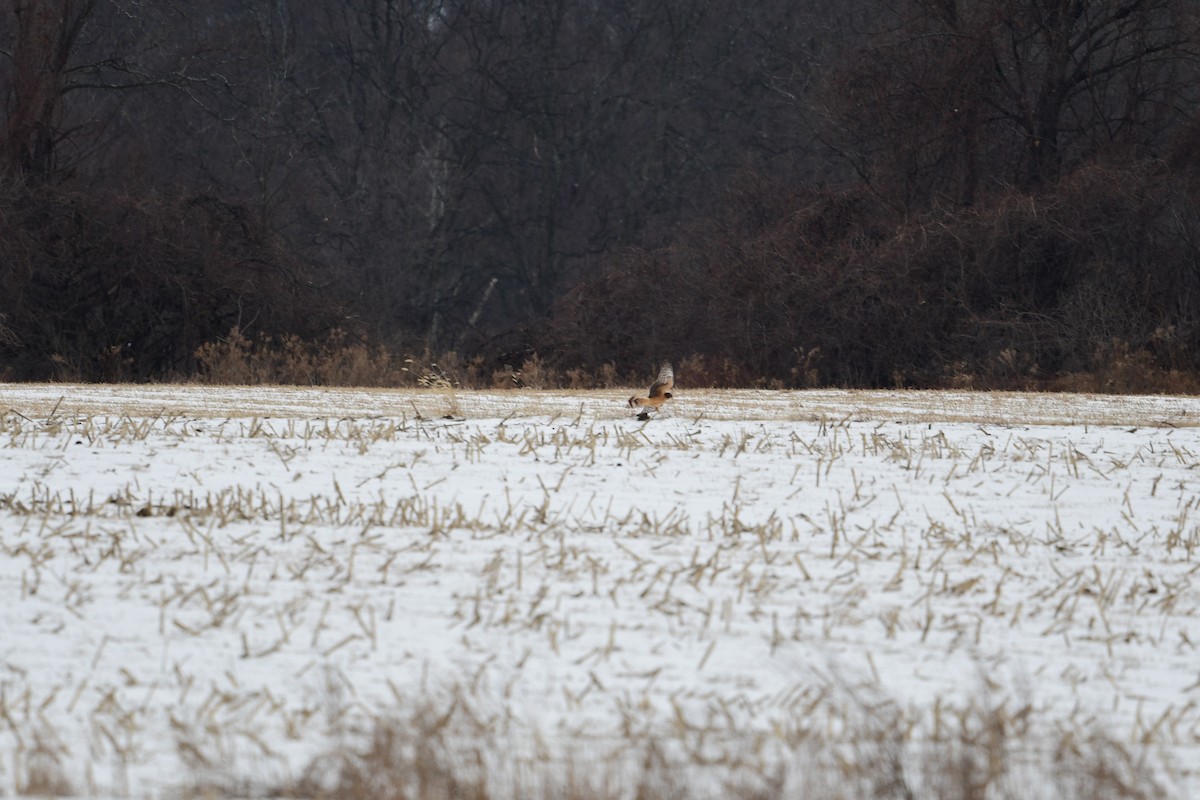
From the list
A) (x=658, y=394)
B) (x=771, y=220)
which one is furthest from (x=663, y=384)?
(x=771, y=220)

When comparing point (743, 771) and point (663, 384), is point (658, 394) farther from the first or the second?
point (743, 771)

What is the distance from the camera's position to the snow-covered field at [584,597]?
486 cm

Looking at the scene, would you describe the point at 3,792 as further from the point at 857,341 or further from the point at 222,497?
the point at 857,341

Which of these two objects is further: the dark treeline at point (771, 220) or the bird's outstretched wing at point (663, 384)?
the dark treeline at point (771, 220)

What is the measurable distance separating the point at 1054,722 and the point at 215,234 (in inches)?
810

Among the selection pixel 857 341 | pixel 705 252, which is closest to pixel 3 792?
pixel 857 341

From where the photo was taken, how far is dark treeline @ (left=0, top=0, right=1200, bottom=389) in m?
20.5

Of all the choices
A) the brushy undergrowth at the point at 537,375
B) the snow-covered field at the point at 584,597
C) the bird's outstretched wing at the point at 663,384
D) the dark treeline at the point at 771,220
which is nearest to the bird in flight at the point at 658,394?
the bird's outstretched wing at the point at 663,384

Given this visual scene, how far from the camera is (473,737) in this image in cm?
482

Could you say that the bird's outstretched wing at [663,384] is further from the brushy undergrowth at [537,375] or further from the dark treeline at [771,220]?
the dark treeline at [771,220]

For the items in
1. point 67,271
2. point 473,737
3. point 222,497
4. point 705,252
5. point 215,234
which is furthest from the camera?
point 705,252

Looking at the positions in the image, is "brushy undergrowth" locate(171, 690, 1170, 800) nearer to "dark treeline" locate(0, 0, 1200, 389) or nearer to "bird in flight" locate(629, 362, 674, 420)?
"bird in flight" locate(629, 362, 674, 420)

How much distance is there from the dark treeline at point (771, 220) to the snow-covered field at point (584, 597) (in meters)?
9.05

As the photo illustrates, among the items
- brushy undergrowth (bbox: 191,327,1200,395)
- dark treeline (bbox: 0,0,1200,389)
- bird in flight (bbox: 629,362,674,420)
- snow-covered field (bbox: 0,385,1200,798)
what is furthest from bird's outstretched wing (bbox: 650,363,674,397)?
dark treeline (bbox: 0,0,1200,389)
